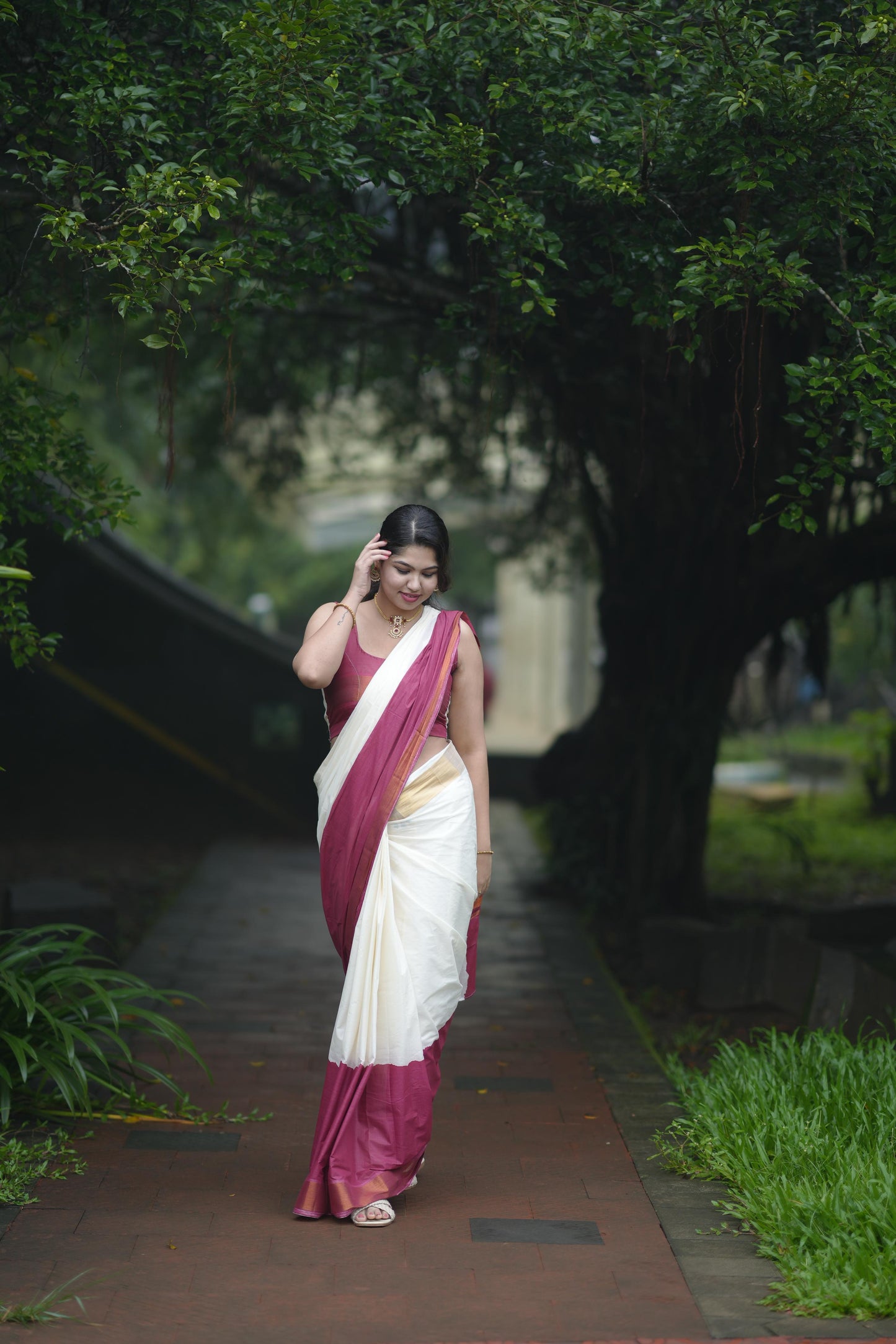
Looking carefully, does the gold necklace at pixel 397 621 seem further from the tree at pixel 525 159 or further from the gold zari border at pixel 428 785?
Result: the tree at pixel 525 159

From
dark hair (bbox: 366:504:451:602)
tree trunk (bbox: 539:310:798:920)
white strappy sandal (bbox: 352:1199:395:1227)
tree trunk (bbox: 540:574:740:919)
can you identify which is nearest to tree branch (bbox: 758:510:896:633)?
tree trunk (bbox: 539:310:798:920)

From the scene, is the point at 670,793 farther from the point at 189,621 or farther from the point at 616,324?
the point at 189,621

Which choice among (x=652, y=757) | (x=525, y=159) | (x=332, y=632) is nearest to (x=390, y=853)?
(x=332, y=632)

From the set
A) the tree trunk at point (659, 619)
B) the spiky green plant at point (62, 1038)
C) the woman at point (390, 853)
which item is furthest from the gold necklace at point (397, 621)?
the tree trunk at point (659, 619)

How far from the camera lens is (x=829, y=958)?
553 cm

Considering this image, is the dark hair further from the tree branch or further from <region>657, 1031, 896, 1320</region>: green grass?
the tree branch

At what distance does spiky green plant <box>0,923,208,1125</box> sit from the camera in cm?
441

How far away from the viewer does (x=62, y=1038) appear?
459 cm

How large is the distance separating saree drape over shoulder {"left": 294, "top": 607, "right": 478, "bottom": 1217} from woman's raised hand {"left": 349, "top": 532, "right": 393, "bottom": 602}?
20 centimetres

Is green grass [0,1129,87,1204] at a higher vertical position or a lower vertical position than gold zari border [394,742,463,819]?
lower

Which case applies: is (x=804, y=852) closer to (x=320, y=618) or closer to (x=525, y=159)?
(x=525, y=159)

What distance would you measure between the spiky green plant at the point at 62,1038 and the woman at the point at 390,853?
0.94m

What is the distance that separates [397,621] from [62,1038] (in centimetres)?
193

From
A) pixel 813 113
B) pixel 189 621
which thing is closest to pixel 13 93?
pixel 813 113
